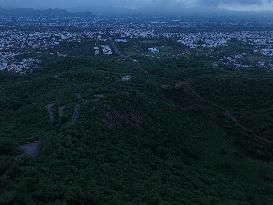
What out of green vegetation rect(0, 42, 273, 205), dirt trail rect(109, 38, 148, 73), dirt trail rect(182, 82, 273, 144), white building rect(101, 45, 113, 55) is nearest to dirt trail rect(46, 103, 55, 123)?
green vegetation rect(0, 42, 273, 205)

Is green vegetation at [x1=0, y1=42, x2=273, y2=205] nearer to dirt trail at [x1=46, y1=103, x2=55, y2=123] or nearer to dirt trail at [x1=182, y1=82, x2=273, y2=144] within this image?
dirt trail at [x1=182, y1=82, x2=273, y2=144]

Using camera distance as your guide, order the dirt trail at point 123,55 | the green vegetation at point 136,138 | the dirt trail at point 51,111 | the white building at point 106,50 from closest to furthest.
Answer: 1. the green vegetation at point 136,138
2. the dirt trail at point 51,111
3. the dirt trail at point 123,55
4. the white building at point 106,50

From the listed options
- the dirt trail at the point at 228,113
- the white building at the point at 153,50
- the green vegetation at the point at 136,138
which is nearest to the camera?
the green vegetation at the point at 136,138

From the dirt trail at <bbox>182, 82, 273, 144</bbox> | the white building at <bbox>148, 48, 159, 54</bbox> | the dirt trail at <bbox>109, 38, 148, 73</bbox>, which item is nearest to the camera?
Result: the dirt trail at <bbox>182, 82, 273, 144</bbox>

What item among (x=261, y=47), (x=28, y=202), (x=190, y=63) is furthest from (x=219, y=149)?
(x=261, y=47)

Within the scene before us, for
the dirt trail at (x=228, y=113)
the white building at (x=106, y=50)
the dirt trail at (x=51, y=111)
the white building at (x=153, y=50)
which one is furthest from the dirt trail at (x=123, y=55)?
the dirt trail at (x=51, y=111)

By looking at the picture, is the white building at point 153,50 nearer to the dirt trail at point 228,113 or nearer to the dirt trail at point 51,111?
the dirt trail at point 228,113

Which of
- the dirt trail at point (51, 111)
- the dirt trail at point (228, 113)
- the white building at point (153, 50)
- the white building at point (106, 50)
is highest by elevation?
the dirt trail at point (51, 111)

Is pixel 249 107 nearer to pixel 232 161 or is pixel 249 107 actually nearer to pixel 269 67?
pixel 232 161
